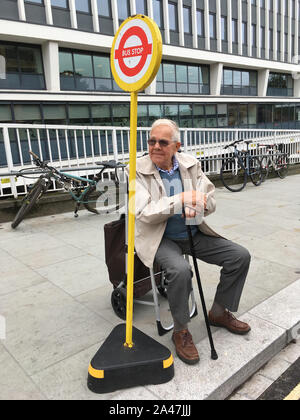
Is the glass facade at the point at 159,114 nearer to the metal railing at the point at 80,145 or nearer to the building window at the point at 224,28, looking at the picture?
the building window at the point at 224,28

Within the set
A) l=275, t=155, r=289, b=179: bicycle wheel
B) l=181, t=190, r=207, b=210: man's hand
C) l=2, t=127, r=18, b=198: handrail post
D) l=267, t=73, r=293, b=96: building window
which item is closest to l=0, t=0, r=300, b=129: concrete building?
l=267, t=73, r=293, b=96: building window

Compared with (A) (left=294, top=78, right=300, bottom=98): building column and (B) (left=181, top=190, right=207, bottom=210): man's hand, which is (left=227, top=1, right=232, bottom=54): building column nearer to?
(A) (left=294, top=78, right=300, bottom=98): building column

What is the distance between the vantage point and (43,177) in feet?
18.3

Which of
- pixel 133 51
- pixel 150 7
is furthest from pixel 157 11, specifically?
pixel 133 51

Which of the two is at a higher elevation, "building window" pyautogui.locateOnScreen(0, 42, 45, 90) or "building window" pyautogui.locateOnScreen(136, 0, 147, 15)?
"building window" pyautogui.locateOnScreen(136, 0, 147, 15)

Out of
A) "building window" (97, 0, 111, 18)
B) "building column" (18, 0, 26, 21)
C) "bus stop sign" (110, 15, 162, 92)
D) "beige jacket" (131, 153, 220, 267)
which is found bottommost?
"beige jacket" (131, 153, 220, 267)

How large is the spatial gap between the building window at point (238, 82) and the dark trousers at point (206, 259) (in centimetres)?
2831

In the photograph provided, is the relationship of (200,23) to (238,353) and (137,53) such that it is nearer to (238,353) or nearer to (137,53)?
(137,53)

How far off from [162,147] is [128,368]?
1.50 meters

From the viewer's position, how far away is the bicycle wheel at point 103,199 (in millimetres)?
6254

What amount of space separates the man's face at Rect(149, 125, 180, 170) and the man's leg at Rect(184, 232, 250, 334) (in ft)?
2.20

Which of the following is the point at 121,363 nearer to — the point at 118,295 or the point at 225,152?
the point at 118,295

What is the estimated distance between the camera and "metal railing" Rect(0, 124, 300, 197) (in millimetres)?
5941

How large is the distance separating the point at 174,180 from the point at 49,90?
709 inches
